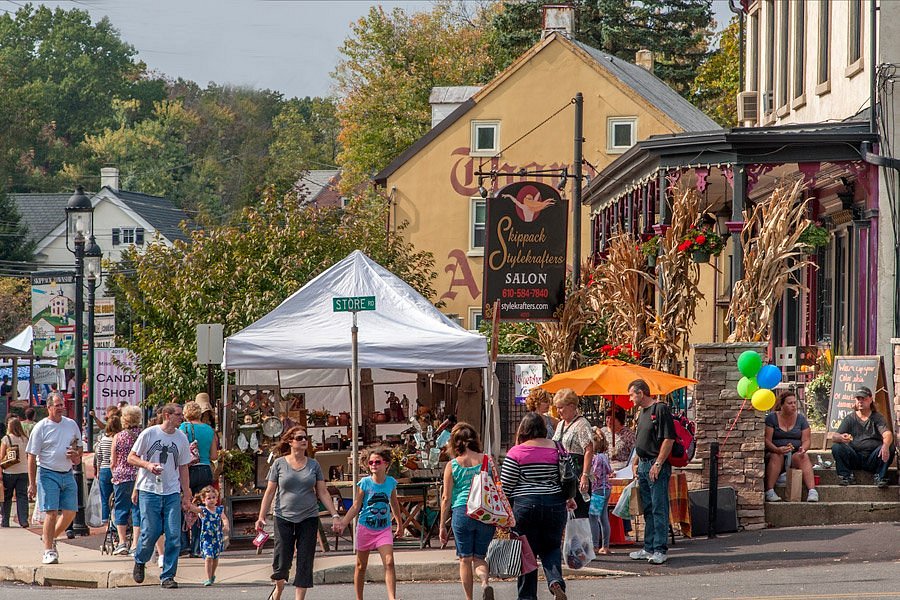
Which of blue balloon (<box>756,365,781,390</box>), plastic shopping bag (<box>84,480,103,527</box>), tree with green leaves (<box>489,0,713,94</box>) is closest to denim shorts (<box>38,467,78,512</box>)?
plastic shopping bag (<box>84,480,103,527</box>)

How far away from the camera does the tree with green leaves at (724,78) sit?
49.1 m

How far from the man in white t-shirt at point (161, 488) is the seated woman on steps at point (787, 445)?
6.91m

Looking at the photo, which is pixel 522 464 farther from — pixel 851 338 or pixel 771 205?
pixel 851 338

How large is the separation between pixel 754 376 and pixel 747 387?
167mm

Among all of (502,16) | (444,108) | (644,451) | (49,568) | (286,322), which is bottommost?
(49,568)

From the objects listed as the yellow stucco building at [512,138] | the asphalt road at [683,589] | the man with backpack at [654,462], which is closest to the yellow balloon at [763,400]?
the man with backpack at [654,462]

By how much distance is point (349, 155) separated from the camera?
199ft

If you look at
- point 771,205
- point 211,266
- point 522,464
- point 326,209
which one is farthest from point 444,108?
point 522,464

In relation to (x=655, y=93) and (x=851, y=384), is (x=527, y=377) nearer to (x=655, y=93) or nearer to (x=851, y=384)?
(x=851, y=384)

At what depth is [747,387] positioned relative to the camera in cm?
1664

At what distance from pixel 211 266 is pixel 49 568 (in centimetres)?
1435

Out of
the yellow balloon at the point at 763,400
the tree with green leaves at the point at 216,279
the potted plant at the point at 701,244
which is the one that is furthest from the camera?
the tree with green leaves at the point at 216,279

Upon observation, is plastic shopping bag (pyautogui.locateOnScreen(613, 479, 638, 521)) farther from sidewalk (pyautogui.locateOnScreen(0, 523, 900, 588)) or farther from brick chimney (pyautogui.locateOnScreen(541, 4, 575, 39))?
brick chimney (pyautogui.locateOnScreen(541, 4, 575, 39))

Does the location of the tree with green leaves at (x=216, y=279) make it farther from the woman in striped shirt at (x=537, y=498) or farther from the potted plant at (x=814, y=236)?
the woman in striped shirt at (x=537, y=498)
